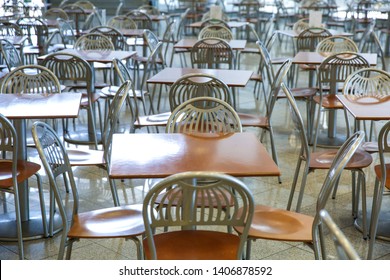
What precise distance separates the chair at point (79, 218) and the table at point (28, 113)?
1.60ft

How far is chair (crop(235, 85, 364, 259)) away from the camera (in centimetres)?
289

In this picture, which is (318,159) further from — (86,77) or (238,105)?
(238,105)

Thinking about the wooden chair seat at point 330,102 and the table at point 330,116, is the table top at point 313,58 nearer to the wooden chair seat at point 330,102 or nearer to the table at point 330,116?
the table at point 330,116

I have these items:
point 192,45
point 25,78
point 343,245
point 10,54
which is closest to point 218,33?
point 192,45

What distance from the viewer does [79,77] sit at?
555 cm

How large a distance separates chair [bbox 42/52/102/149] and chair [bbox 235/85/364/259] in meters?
2.59

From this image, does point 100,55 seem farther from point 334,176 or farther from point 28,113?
point 334,176

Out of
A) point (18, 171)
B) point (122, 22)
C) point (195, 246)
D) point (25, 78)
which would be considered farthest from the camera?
point (122, 22)

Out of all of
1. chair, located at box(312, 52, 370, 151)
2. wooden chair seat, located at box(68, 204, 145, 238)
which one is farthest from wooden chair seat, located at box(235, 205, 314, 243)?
chair, located at box(312, 52, 370, 151)

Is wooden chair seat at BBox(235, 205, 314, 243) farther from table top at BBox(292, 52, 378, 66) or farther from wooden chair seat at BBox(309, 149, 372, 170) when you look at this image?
table top at BBox(292, 52, 378, 66)

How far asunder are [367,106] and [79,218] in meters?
1.94

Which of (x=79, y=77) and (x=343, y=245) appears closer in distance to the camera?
(x=343, y=245)

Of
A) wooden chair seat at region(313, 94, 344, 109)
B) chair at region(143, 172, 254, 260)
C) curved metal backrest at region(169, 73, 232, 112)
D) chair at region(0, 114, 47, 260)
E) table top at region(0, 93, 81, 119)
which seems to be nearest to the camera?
chair at region(143, 172, 254, 260)

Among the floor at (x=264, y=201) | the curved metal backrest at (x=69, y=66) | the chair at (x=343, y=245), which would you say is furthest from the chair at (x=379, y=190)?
the curved metal backrest at (x=69, y=66)
